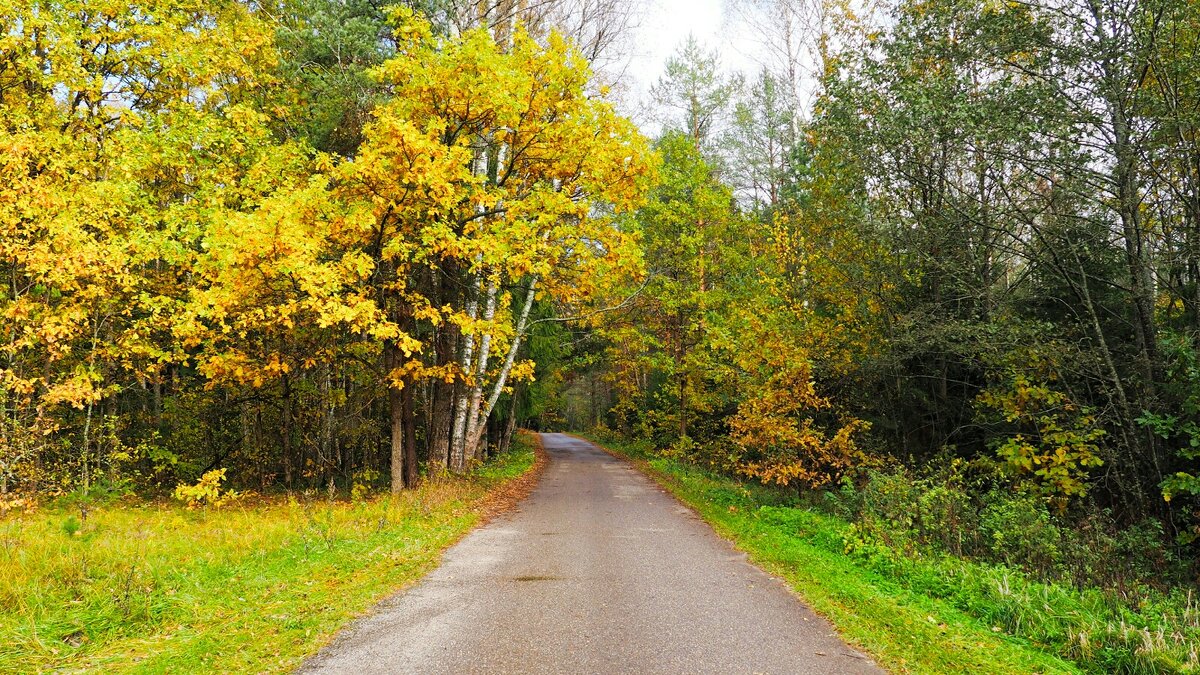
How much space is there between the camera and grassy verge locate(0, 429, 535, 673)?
446 centimetres

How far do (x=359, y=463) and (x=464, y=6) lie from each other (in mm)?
13973

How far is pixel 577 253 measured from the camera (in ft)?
38.9

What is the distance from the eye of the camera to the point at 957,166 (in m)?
11.6

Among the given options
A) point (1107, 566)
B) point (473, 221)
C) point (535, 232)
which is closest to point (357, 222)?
point (473, 221)

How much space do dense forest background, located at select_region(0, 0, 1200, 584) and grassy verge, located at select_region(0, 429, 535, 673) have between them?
2737mm

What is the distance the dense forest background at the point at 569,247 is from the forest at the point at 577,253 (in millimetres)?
84

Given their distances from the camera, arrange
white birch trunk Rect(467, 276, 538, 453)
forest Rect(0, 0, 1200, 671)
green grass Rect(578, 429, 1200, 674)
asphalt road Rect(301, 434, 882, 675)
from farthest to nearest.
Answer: white birch trunk Rect(467, 276, 538, 453) → forest Rect(0, 0, 1200, 671) → green grass Rect(578, 429, 1200, 674) → asphalt road Rect(301, 434, 882, 675)

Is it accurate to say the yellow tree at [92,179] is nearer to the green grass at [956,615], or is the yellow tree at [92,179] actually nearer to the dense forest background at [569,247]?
the dense forest background at [569,247]

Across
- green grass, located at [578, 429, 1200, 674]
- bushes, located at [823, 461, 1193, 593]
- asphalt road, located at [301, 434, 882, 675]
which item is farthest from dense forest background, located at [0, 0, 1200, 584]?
asphalt road, located at [301, 434, 882, 675]

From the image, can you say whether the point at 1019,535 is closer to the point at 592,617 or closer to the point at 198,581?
the point at 592,617

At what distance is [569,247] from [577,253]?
48cm

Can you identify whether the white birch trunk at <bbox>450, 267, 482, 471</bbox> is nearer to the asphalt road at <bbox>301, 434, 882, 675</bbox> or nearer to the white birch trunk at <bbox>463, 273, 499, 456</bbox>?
the white birch trunk at <bbox>463, 273, 499, 456</bbox>

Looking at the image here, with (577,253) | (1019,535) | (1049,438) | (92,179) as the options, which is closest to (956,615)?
(1019,535)

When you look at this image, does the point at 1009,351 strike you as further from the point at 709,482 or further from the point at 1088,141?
the point at 709,482
